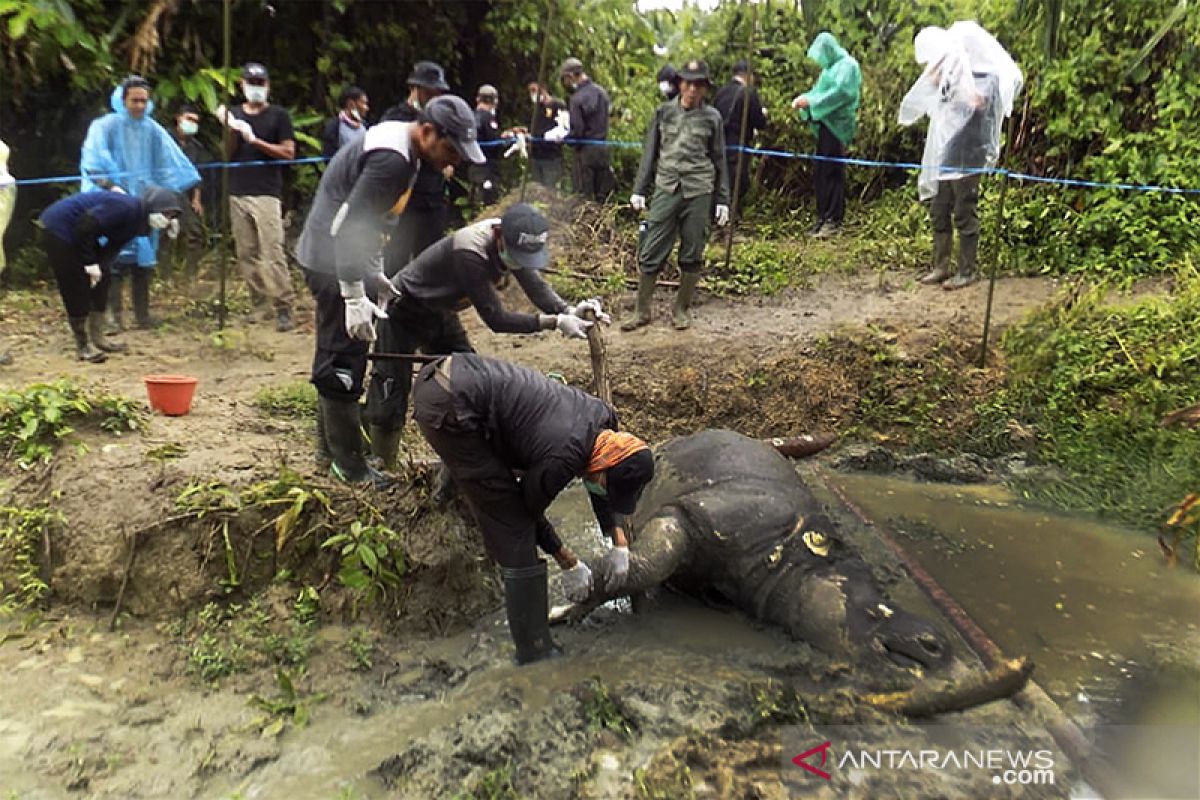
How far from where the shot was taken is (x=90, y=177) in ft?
23.1

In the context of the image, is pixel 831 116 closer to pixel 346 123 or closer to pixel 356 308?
pixel 346 123

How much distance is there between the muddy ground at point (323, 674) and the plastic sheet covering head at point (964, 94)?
456 centimetres

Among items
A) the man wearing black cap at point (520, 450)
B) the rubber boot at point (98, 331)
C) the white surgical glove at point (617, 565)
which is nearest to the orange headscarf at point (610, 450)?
the man wearing black cap at point (520, 450)

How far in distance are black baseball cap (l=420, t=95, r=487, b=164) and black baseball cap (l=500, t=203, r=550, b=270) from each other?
1.06 ft

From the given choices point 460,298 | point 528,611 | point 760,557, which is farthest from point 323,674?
point 760,557

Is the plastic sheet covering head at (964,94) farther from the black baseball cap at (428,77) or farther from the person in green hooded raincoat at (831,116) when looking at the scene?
the black baseball cap at (428,77)

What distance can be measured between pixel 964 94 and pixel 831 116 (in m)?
2.40

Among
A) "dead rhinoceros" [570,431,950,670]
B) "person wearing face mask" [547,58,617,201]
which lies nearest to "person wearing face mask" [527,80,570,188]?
"person wearing face mask" [547,58,617,201]

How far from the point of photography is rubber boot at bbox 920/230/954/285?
28.1 feet

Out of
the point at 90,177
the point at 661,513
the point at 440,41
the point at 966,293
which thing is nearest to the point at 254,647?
the point at 661,513

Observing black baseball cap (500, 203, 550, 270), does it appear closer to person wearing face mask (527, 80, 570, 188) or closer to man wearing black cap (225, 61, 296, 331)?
man wearing black cap (225, 61, 296, 331)

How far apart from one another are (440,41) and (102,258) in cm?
576

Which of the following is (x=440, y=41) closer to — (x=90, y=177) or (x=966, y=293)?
(x=90, y=177)

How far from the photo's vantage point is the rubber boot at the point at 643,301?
7.91m
